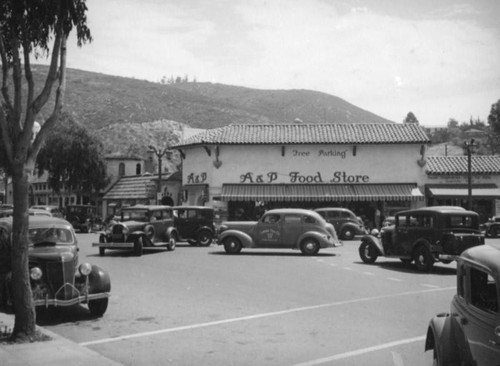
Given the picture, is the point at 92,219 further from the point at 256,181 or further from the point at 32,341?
the point at 32,341

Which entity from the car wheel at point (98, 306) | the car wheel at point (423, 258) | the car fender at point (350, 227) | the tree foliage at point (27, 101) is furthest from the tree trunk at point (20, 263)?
the car fender at point (350, 227)

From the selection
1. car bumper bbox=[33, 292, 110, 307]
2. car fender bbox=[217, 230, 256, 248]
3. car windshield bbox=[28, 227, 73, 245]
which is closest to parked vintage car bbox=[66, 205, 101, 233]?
car fender bbox=[217, 230, 256, 248]

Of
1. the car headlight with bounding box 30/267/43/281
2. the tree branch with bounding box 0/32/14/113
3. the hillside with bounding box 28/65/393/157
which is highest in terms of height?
the hillside with bounding box 28/65/393/157

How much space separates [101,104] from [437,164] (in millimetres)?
97770

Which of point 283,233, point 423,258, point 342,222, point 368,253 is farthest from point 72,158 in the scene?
point 423,258

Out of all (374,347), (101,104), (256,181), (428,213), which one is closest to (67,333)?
(374,347)

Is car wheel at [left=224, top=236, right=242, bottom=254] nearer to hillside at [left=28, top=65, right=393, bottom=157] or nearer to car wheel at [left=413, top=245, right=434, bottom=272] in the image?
car wheel at [left=413, top=245, right=434, bottom=272]

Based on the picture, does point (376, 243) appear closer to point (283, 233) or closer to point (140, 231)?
point (283, 233)

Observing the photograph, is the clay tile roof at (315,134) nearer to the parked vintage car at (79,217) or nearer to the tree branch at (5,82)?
the parked vintage car at (79,217)

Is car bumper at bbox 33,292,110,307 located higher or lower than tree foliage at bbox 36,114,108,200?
lower

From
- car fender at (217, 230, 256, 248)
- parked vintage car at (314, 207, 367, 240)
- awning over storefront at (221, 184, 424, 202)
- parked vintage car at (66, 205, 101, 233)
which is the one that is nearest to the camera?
car fender at (217, 230, 256, 248)

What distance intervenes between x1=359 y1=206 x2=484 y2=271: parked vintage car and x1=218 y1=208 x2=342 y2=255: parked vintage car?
429 cm

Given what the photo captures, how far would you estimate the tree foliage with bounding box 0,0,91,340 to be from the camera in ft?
23.9

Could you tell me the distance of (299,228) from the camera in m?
20.7
